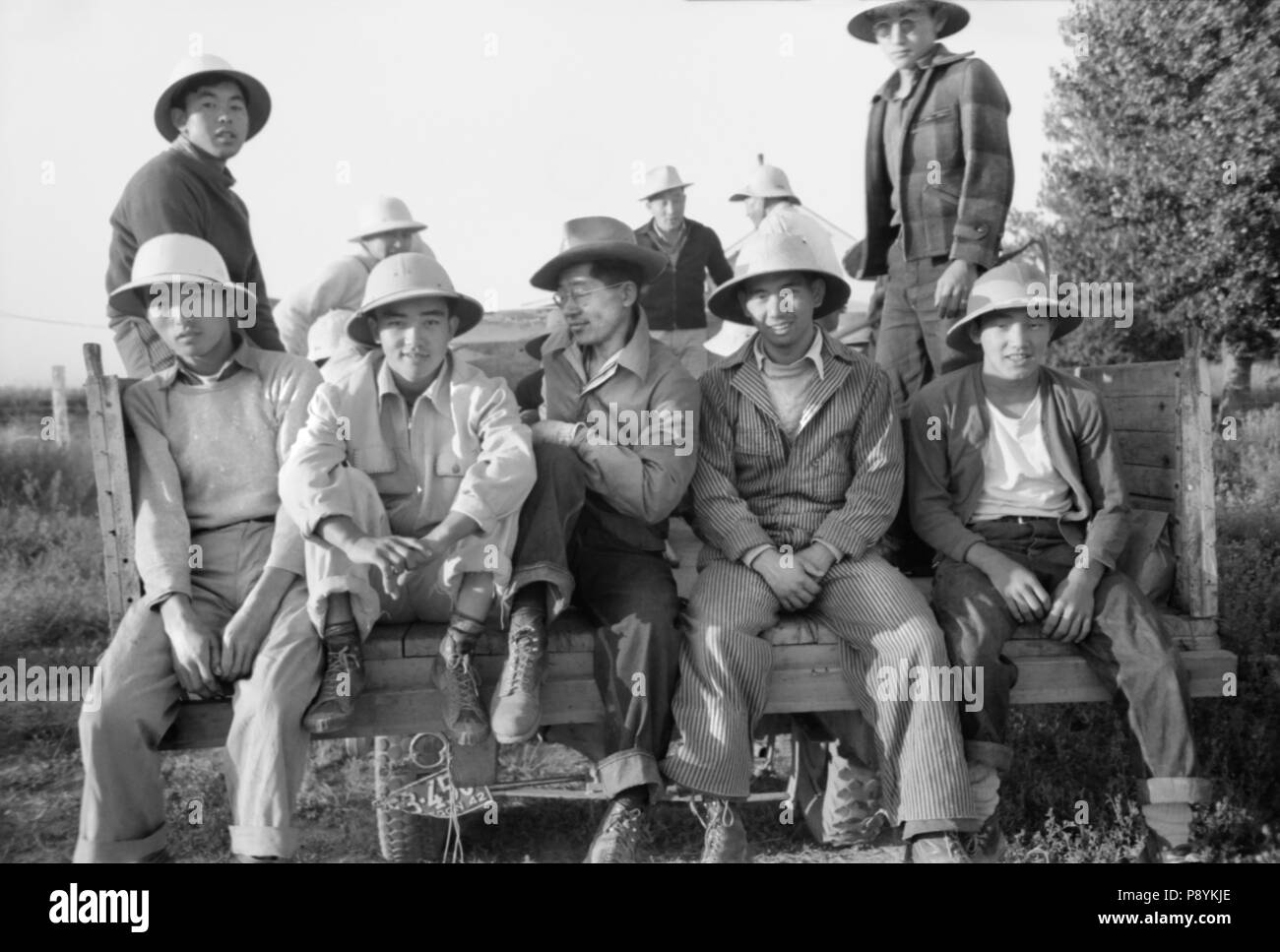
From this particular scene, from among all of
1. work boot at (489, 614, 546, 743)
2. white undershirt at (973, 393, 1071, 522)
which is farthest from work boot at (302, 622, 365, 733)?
white undershirt at (973, 393, 1071, 522)

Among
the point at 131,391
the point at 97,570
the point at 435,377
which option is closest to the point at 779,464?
the point at 435,377

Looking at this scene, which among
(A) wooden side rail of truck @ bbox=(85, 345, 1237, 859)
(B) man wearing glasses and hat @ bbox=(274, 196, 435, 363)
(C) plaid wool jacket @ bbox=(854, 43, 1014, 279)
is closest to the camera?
(A) wooden side rail of truck @ bbox=(85, 345, 1237, 859)


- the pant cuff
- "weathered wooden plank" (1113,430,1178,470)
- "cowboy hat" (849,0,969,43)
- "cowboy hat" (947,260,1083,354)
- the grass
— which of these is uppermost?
"cowboy hat" (849,0,969,43)

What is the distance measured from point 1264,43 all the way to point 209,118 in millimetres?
8364

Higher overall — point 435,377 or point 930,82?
point 930,82

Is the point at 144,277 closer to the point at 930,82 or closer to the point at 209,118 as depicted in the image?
the point at 209,118

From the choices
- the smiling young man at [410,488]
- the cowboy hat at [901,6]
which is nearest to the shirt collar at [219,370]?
the smiling young man at [410,488]

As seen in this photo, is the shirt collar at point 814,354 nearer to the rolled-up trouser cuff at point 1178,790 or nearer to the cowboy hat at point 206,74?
the rolled-up trouser cuff at point 1178,790

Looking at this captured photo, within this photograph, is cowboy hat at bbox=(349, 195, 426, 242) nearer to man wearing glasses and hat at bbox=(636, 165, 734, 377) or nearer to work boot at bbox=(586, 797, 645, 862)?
man wearing glasses and hat at bbox=(636, 165, 734, 377)

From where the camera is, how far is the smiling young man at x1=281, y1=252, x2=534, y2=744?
3.39m

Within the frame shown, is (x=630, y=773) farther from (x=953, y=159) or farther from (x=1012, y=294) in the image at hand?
(x=953, y=159)

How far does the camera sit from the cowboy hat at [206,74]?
462 centimetres

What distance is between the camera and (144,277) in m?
3.84

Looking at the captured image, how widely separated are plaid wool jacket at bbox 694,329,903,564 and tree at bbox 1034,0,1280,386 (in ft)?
20.2
